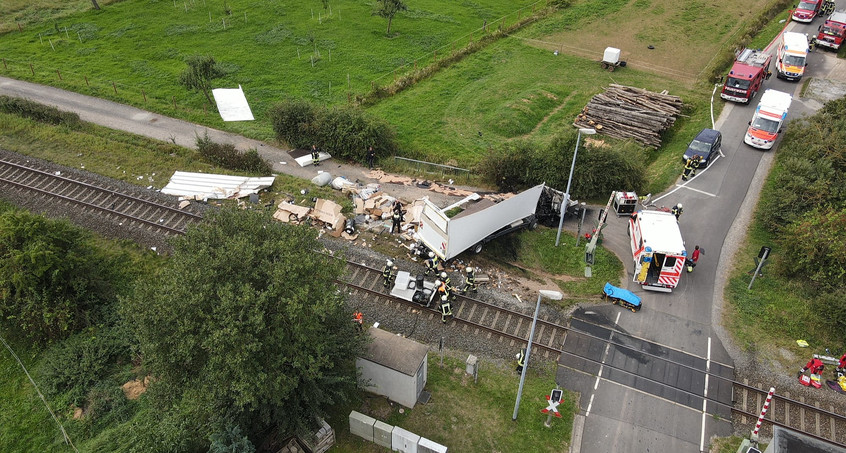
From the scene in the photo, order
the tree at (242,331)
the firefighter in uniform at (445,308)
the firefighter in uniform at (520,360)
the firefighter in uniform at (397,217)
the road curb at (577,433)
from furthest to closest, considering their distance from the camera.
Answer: the firefighter in uniform at (397,217) < the firefighter in uniform at (445,308) < the firefighter in uniform at (520,360) < the road curb at (577,433) < the tree at (242,331)

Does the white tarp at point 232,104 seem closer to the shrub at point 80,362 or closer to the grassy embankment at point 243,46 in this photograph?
the grassy embankment at point 243,46

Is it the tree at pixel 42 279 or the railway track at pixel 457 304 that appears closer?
the railway track at pixel 457 304

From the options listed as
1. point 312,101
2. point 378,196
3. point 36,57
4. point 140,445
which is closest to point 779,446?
point 140,445

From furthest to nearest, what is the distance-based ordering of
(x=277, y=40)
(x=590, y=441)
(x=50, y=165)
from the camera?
1. (x=277, y=40)
2. (x=50, y=165)
3. (x=590, y=441)

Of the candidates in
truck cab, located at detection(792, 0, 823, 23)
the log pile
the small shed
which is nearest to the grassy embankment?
the log pile

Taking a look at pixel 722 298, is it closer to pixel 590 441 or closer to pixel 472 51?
pixel 590 441

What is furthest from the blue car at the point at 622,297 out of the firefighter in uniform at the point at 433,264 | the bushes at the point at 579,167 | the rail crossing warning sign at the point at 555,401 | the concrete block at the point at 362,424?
the concrete block at the point at 362,424
